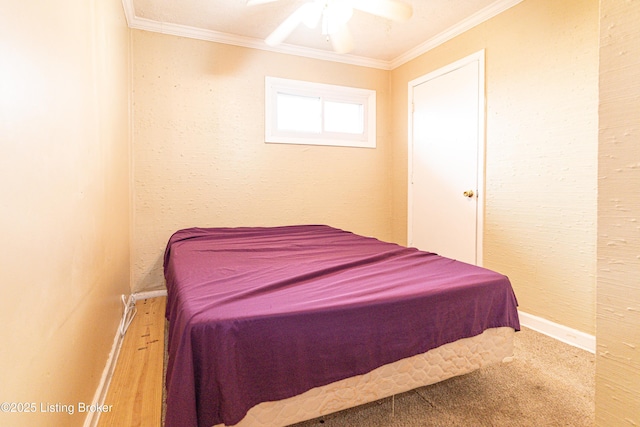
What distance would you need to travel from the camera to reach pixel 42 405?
829 millimetres

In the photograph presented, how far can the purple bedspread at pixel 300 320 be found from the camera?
957mm

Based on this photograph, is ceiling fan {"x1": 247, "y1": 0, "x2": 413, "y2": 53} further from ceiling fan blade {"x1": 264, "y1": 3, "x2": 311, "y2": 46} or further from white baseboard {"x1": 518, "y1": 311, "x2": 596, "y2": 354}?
white baseboard {"x1": 518, "y1": 311, "x2": 596, "y2": 354}

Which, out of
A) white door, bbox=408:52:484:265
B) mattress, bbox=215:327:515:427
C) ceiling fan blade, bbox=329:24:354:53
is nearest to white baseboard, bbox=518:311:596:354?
white door, bbox=408:52:484:265

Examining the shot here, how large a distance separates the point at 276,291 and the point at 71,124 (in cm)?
94

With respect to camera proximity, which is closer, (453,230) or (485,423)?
(485,423)

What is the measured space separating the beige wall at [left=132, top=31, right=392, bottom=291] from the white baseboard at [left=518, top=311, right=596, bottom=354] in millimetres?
1934

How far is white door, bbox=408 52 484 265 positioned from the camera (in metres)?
2.79

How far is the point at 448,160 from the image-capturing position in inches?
121

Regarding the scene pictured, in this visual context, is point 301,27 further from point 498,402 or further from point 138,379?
point 498,402

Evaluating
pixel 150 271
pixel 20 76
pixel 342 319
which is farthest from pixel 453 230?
pixel 20 76

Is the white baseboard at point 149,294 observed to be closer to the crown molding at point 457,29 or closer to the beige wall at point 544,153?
the beige wall at point 544,153

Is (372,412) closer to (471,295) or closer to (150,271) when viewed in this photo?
(471,295)

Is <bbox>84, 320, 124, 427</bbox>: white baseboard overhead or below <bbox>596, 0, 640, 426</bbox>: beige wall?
below

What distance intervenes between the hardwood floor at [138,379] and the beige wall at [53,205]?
149mm
